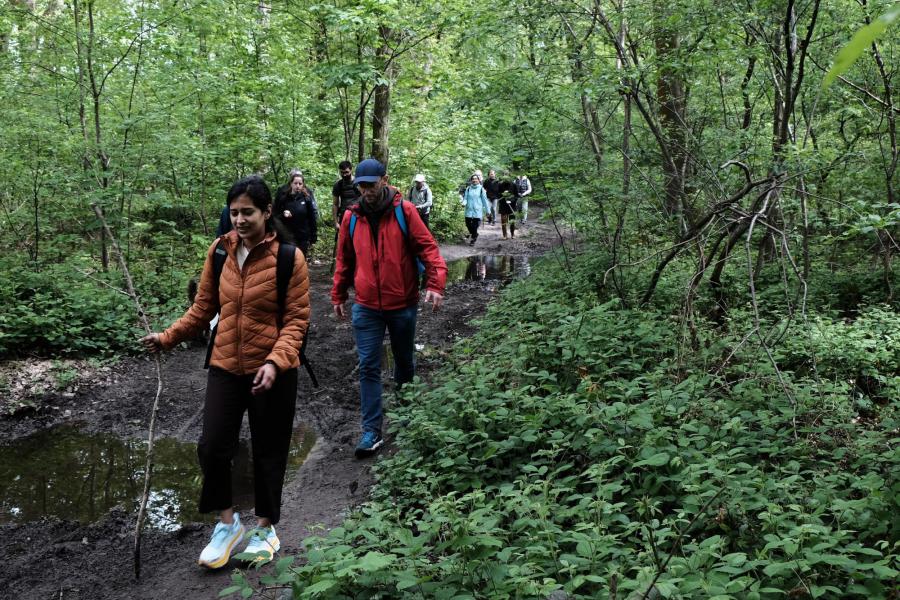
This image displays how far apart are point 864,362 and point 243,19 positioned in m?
13.2

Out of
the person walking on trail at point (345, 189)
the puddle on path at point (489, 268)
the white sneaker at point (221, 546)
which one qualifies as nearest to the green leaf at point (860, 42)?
the white sneaker at point (221, 546)

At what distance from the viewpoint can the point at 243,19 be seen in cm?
1352

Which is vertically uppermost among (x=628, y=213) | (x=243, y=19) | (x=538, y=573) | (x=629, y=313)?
(x=243, y=19)

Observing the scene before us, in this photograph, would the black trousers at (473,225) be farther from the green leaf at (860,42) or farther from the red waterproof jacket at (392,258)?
the green leaf at (860,42)

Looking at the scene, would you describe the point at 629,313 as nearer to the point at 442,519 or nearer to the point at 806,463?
the point at 806,463

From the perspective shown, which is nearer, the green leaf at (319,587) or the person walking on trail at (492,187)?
the green leaf at (319,587)

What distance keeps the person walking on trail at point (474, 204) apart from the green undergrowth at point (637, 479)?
13.1 metres

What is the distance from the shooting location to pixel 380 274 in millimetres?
5527

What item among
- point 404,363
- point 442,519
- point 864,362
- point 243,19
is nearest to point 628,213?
point 864,362

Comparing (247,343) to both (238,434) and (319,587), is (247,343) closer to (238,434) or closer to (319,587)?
(238,434)

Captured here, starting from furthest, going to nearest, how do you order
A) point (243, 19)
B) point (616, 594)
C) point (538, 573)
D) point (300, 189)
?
point (243, 19) < point (300, 189) < point (538, 573) < point (616, 594)

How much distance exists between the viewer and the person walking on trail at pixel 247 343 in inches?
148

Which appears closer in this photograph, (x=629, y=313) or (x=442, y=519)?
(x=442, y=519)

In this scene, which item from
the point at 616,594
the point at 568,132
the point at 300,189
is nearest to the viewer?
the point at 616,594
